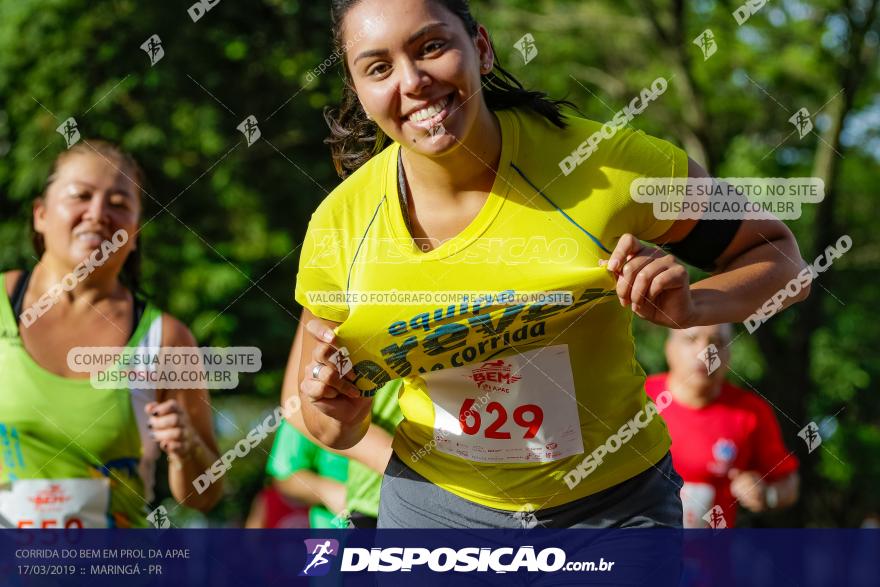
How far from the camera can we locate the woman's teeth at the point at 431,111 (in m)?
2.33

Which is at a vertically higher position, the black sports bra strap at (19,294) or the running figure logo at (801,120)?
the running figure logo at (801,120)

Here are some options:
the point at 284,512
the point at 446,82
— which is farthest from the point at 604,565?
the point at 284,512

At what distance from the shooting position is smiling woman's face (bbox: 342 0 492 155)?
7.60 feet

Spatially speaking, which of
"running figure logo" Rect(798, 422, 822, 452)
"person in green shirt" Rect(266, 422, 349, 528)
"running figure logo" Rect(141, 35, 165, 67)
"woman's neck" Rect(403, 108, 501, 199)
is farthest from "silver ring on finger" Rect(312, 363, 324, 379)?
"running figure logo" Rect(141, 35, 165, 67)

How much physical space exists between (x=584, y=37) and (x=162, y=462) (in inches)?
244

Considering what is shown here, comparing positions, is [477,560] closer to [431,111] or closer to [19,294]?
[431,111]

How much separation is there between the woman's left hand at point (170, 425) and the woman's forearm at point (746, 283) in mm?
1711

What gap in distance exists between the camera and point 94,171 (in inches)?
149

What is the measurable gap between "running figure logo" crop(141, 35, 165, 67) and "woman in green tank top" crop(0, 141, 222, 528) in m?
4.03

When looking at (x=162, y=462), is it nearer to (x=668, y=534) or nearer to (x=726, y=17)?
(x=668, y=534)

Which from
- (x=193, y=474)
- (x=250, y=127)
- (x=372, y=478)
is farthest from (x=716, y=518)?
(x=250, y=127)

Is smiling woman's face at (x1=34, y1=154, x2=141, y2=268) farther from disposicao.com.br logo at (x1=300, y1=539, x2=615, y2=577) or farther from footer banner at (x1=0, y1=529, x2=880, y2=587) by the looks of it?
disposicao.com.br logo at (x1=300, y1=539, x2=615, y2=577)

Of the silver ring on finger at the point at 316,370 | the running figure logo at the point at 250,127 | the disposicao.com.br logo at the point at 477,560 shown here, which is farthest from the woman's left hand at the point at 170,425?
the running figure logo at the point at 250,127

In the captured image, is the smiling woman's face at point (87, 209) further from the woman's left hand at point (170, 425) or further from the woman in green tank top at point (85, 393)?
the woman's left hand at point (170, 425)
